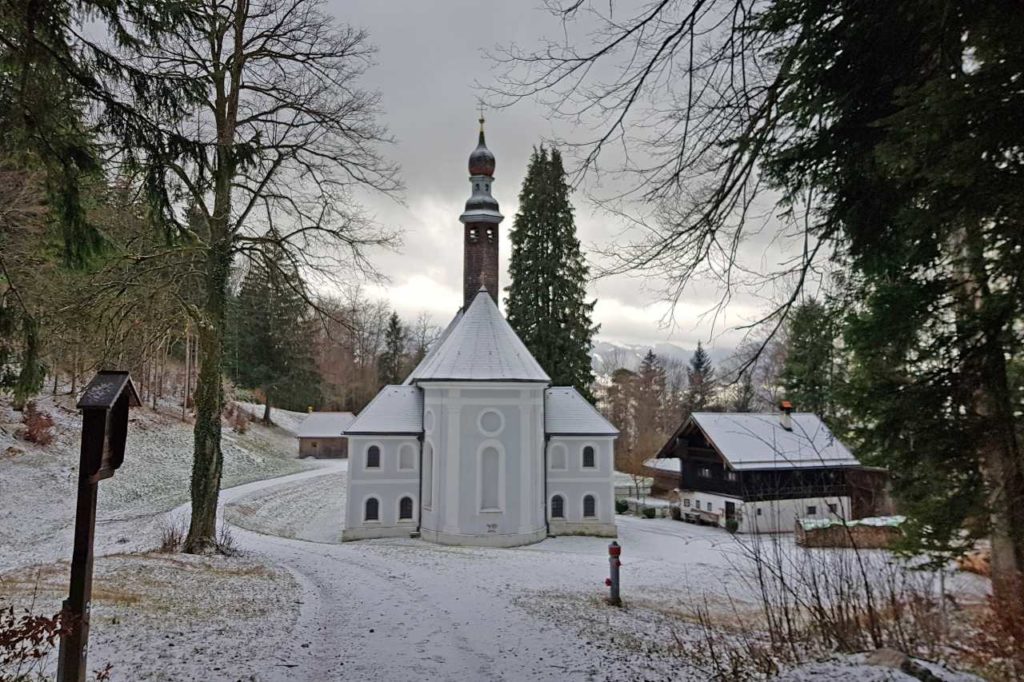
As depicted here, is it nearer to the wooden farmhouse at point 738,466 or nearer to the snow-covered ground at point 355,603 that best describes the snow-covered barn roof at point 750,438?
the wooden farmhouse at point 738,466

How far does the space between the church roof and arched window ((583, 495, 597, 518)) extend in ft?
16.1

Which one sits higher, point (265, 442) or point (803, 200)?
point (803, 200)

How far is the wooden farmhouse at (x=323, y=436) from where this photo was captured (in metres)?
42.5

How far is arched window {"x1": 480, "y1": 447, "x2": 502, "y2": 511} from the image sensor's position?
20.6 meters

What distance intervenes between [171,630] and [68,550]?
389 inches

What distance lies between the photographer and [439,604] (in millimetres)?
9039

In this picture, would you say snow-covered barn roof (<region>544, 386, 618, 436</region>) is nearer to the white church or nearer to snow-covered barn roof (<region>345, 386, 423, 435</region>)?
the white church

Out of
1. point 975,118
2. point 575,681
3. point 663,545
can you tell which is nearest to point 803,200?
point 975,118

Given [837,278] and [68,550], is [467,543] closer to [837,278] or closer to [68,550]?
[68,550]

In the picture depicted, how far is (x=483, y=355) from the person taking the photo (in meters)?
21.3

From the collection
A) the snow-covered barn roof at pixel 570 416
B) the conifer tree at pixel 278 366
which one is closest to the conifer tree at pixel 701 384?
the snow-covered barn roof at pixel 570 416

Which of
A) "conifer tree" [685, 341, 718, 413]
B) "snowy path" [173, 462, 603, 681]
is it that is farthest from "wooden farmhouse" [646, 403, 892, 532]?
"snowy path" [173, 462, 603, 681]

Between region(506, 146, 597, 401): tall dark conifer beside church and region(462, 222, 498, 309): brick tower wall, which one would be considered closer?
region(462, 222, 498, 309): brick tower wall

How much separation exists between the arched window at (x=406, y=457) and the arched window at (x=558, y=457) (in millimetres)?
5183
